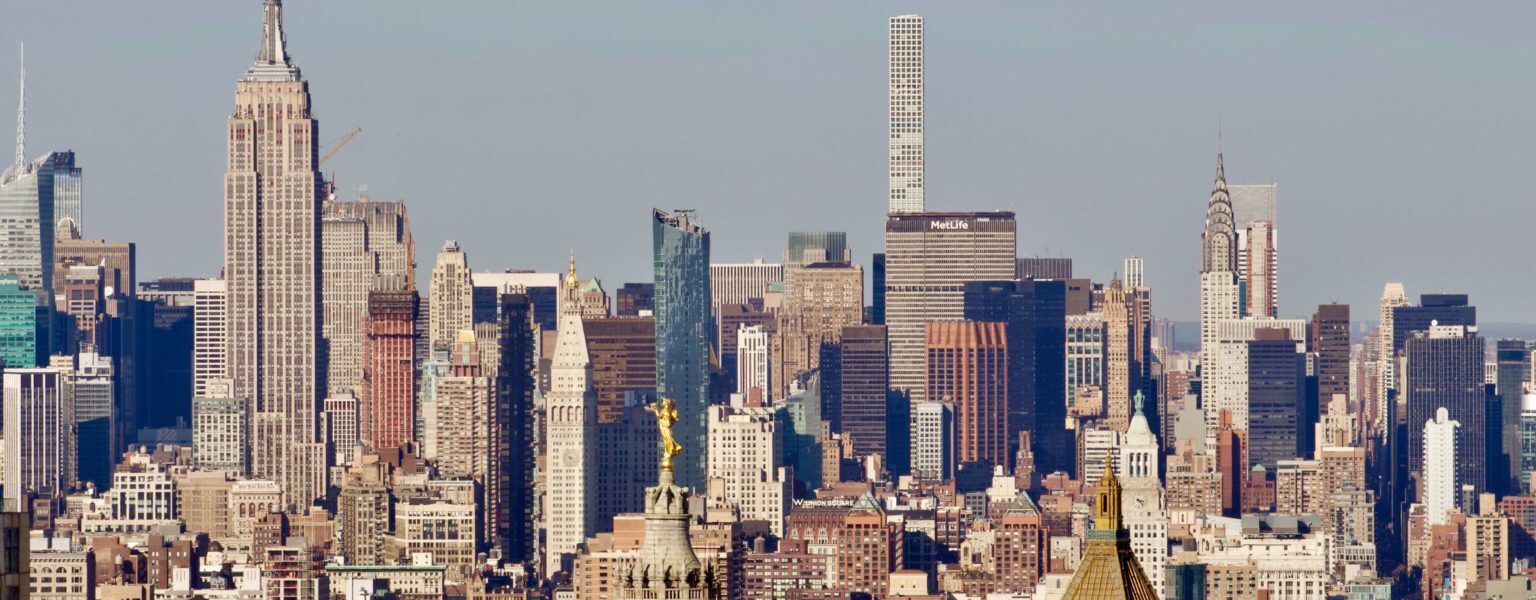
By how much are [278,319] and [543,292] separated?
52.1 ft

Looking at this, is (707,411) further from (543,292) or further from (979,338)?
(979,338)

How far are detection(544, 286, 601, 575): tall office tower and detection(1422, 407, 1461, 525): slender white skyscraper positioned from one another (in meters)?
27.8

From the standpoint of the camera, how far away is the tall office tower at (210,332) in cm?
18425

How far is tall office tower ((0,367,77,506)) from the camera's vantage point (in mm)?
153000

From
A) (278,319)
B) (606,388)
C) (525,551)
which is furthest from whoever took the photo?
(278,319)

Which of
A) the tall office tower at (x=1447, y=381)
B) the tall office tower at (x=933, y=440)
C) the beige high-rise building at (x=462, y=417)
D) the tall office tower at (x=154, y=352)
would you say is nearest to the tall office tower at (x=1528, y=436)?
the tall office tower at (x=1447, y=381)

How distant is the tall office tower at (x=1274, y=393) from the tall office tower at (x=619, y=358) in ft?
76.4

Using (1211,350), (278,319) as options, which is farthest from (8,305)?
(1211,350)

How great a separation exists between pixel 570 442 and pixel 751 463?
6506 mm

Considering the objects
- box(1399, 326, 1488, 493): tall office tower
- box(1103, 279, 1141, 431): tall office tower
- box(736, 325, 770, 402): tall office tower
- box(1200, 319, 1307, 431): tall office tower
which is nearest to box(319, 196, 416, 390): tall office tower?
box(736, 325, 770, 402): tall office tower

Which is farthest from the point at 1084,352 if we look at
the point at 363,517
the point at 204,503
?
the point at 363,517

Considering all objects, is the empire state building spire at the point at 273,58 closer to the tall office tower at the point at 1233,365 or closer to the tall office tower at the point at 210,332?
the tall office tower at the point at 210,332

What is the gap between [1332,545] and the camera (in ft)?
407

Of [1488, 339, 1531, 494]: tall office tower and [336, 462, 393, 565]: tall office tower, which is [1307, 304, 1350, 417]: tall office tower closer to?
[1488, 339, 1531, 494]: tall office tower
